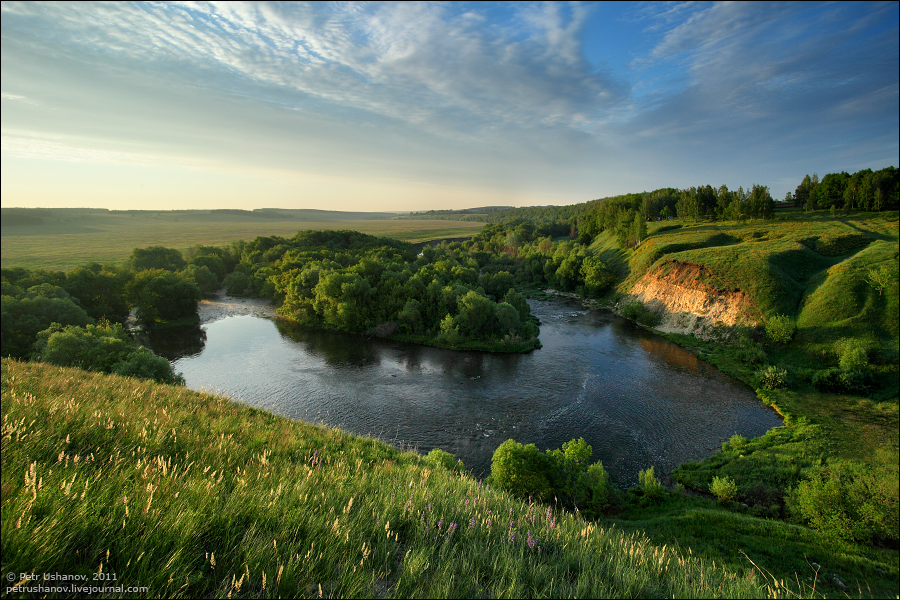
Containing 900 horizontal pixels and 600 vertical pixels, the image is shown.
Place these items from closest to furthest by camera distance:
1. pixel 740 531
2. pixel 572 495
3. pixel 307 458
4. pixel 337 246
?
pixel 307 458 < pixel 740 531 < pixel 572 495 < pixel 337 246

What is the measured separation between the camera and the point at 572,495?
16.9m

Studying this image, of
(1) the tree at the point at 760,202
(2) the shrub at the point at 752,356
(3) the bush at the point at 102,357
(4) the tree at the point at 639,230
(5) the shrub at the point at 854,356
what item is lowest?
(2) the shrub at the point at 752,356

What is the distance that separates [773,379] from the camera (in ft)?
100

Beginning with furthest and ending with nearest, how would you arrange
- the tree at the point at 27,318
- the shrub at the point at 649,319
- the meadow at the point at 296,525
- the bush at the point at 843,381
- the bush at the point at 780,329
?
1. the shrub at the point at 649,319
2. the bush at the point at 780,329
3. the bush at the point at 843,381
4. the tree at the point at 27,318
5. the meadow at the point at 296,525

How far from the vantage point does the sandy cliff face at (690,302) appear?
1674 inches

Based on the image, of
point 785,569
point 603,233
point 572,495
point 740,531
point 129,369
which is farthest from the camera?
point 603,233

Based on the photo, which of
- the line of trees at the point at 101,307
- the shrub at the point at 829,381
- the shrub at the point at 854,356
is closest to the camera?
the line of trees at the point at 101,307

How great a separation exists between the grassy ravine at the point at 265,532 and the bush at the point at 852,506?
1561 centimetres

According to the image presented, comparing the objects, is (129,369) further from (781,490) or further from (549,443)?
(781,490)

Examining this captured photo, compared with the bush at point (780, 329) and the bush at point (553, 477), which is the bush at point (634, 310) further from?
the bush at point (553, 477)

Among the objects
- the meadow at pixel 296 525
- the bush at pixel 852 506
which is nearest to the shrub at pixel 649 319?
the bush at pixel 852 506

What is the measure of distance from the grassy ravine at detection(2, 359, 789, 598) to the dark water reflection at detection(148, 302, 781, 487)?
1514 centimetres

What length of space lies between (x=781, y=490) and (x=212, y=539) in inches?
1007

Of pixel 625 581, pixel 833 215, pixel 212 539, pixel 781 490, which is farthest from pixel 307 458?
pixel 833 215
